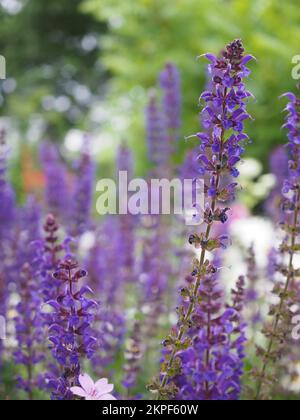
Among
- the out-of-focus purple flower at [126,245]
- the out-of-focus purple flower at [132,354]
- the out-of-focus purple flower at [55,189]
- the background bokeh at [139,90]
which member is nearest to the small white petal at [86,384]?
the out-of-focus purple flower at [132,354]

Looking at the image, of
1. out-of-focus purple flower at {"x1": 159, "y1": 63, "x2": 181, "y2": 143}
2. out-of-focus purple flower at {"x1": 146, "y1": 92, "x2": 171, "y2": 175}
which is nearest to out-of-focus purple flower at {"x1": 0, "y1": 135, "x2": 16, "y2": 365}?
out-of-focus purple flower at {"x1": 146, "y1": 92, "x2": 171, "y2": 175}

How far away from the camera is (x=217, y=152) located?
2.14 m

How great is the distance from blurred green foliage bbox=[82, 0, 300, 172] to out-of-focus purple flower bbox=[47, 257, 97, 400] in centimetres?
843

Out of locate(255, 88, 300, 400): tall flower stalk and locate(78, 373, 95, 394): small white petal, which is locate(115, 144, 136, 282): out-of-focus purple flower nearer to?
locate(255, 88, 300, 400): tall flower stalk

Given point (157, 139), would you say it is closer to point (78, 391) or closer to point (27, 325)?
point (27, 325)

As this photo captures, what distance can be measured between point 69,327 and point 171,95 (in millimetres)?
3161

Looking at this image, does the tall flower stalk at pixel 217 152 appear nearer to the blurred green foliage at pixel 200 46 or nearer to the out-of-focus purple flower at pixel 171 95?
the out-of-focus purple flower at pixel 171 95

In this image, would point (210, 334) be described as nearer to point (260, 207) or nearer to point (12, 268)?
point (12, 268)

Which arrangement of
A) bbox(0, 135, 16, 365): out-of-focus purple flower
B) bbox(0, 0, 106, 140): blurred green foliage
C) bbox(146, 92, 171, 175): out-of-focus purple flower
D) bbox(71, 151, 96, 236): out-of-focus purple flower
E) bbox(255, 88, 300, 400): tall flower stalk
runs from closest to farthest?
bbox(255, 88, 300, 400): tall flower stalk, bbox(0, 135, 16, 365): out-of-focus purple flower, bbox(71, 151, 96, 236): out-of-focus purple flower, bbox(146, 92, 171, 175): out-of-focus purple flower, bbox(0, 0, 106, 140): blurred green foliage

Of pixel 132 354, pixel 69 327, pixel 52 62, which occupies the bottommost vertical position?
pixel 132 354

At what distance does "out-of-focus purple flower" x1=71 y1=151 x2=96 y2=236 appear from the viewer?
423 cm

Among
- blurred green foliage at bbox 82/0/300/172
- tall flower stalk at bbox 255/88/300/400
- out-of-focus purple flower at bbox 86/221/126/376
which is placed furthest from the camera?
blurred green foliage at bbox 82/0/300/172

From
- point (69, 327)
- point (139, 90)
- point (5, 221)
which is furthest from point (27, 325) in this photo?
point (139, 90)

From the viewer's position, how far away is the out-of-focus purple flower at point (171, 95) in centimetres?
489
